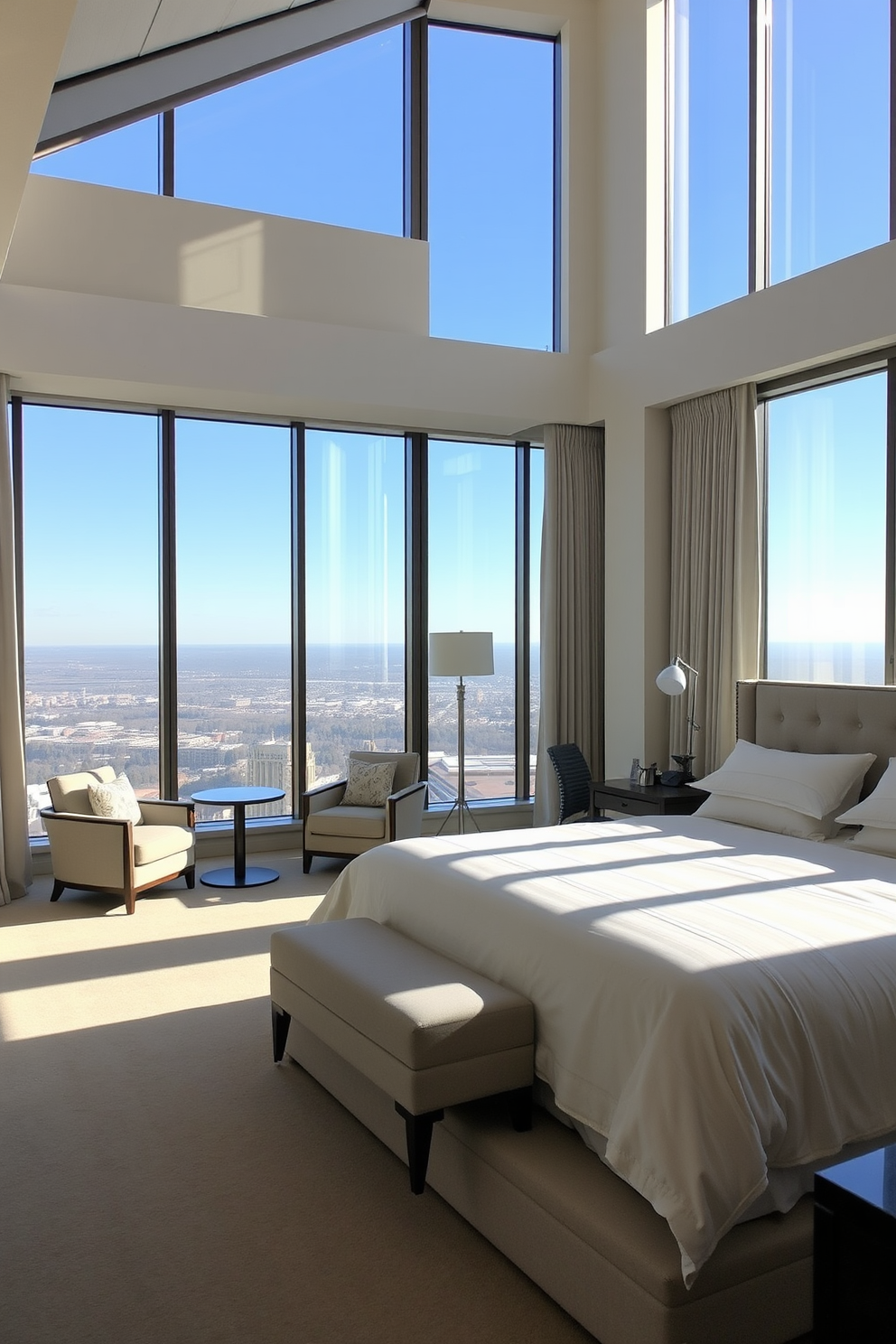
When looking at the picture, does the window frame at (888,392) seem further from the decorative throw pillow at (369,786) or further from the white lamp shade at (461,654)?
the decorative throw pillow at (369,786)

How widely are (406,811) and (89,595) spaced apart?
2613mm

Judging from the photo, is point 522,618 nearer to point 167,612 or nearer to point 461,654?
point 461,654

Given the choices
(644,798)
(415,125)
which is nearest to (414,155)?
(415,125)

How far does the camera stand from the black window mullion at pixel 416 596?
7809 mm

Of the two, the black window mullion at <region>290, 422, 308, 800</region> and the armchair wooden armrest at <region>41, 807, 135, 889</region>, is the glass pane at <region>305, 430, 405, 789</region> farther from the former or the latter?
the armchair wooden armrest at <region>41, 807, 135, 889</region>

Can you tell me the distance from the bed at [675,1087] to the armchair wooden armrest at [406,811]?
3014 millimetres

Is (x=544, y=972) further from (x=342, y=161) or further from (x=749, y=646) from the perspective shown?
(x=342, y=161)

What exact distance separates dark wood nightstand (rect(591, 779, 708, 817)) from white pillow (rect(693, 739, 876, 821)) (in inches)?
28.6

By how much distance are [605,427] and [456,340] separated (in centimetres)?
128

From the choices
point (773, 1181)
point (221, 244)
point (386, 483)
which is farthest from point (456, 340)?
point (773, 1181)

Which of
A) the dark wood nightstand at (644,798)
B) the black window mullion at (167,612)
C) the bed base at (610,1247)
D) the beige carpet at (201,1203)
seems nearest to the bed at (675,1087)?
the bed base at (610,1247)

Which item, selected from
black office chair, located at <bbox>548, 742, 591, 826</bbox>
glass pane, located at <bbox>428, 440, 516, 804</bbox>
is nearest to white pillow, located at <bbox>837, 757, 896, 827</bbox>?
black office chair, located at <bbox>548, 742, 591, 826</bbox>

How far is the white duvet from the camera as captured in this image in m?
2.23

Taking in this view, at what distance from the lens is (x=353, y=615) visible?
303 inches
